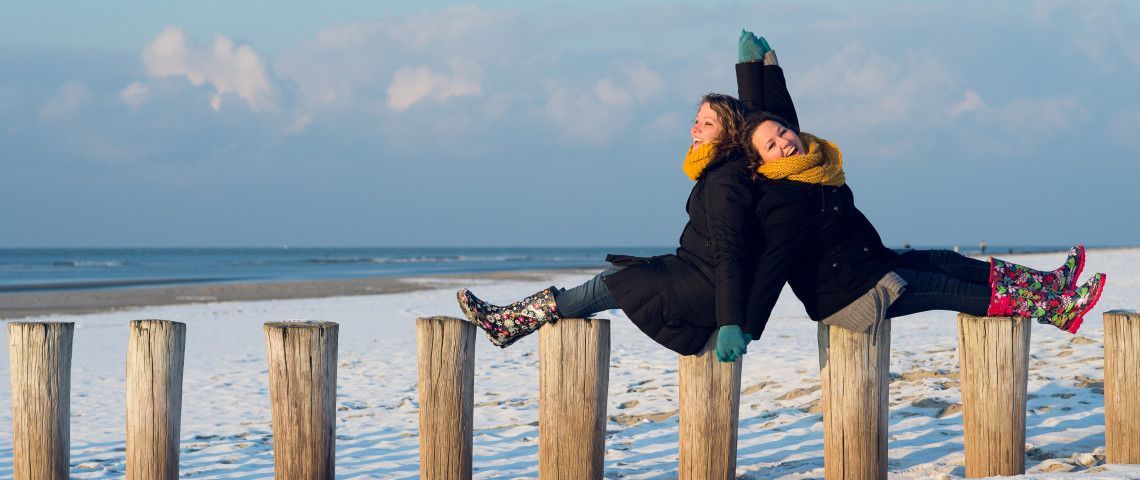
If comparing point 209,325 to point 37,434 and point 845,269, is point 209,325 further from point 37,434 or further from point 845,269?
point 845,269

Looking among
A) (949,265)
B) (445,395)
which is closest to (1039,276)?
(949,265)

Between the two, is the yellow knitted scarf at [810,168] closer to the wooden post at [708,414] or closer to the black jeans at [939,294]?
the black jeans at [939,294]

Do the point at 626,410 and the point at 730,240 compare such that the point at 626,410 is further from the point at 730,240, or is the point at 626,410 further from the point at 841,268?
the point at 730,240

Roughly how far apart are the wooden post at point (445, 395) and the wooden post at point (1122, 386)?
2595 mm

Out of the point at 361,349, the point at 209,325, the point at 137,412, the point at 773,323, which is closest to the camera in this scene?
the point at 137,412

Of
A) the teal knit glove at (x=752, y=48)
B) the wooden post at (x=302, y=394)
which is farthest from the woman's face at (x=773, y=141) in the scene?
the wooden post at (x=302, y=394)

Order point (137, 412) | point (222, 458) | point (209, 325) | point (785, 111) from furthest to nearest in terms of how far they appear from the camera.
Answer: point (209, 325) < point (222, 458) < point (785, 111) < point (137, 412)

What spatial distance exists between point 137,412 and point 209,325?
10283 mm

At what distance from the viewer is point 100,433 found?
21.6 feet

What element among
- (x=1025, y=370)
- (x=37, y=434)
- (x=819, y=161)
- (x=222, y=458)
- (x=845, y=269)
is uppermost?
(x=819, y=161)

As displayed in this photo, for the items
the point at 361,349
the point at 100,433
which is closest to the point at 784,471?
the point at 100,433

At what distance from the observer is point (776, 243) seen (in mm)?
4012

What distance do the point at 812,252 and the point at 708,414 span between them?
2.52ft

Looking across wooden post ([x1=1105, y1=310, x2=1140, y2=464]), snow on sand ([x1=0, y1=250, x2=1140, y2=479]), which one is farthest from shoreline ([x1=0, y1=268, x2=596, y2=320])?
wooden post ([x1=1105, y1=310, x2=1140, y2=464])
